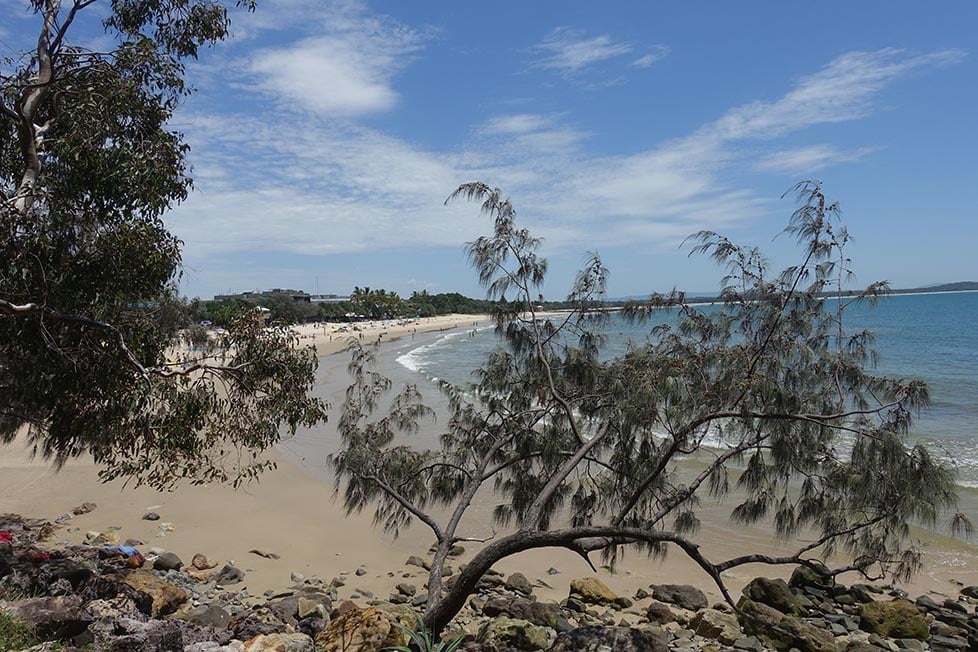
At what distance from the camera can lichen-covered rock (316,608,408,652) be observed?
6734 millimetres

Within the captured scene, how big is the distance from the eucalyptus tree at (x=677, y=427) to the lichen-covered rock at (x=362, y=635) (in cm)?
43

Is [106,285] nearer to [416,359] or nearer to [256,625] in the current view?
[256,625]

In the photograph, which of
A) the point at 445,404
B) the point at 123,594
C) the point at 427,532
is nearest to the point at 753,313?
the point at 123,594

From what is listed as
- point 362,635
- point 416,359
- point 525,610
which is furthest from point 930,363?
point 362,635

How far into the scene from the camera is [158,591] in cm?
826

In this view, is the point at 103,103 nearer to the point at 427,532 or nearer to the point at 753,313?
the point at 753,313

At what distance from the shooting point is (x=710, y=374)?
7.10 metres

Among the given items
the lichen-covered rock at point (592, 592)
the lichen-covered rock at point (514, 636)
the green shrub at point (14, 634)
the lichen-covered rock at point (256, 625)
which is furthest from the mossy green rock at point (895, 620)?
Answer: the green shrub at point (14, 634)

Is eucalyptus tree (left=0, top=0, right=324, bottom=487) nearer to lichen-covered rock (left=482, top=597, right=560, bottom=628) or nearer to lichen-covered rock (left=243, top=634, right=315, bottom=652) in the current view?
lichen-covered rock (left=243, top=634, right=315, bottom=652)

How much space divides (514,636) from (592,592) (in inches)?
102

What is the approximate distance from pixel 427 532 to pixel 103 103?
9.43 metres

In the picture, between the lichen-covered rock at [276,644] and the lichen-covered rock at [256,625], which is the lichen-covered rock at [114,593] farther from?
the lichen-covered rock at [276,644]

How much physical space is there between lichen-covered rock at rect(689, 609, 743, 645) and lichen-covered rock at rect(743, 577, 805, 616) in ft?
2.68

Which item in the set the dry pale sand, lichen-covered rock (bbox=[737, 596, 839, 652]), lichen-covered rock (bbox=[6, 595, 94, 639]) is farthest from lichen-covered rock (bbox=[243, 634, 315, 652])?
the dry pale sand
